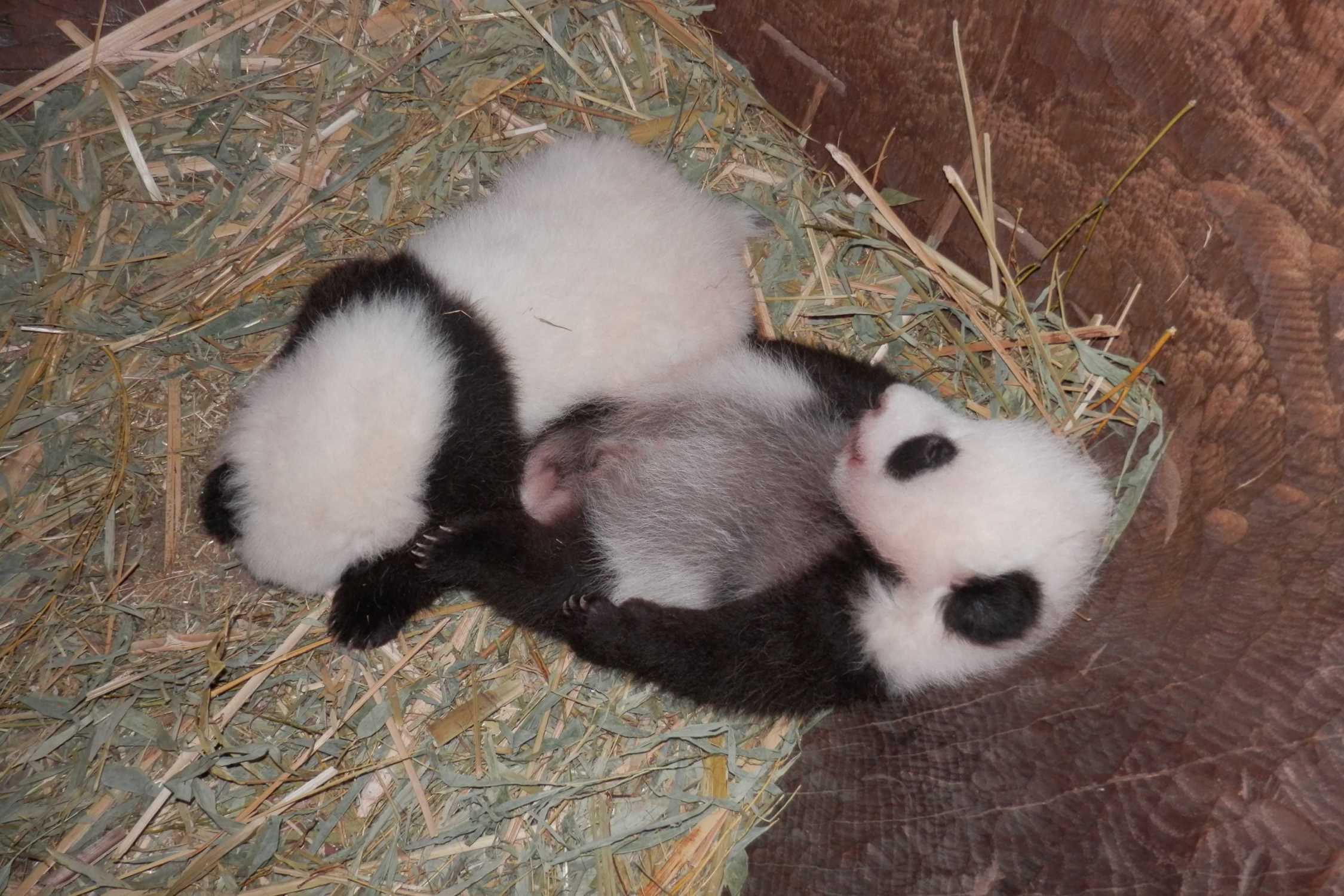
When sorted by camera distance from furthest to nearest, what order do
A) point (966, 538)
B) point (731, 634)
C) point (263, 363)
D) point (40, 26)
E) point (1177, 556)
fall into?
point (40, 26)
point (263, 363)
point (731, 634)
point (966, 538)
point (1177, 556)

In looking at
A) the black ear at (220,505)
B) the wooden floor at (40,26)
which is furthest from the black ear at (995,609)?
the wooden floor at (40,26)

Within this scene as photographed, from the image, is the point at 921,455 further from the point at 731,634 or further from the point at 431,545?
the point at 431,545

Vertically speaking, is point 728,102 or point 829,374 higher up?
point 728,102

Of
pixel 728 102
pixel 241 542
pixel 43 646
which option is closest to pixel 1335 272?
pixel 728 102

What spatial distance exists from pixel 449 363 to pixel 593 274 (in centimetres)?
57

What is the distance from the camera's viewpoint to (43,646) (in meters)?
3.40

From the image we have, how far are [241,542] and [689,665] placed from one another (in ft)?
5.00

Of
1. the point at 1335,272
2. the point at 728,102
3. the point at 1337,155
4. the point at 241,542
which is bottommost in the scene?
the point at 241,542

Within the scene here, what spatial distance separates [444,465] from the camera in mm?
3182

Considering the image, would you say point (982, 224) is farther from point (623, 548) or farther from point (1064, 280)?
point (623, 548)

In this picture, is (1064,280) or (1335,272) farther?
(1064,280)

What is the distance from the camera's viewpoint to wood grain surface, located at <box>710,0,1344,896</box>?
210 cm

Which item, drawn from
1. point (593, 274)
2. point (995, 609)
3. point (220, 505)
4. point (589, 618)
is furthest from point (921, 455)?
point (220, 505)

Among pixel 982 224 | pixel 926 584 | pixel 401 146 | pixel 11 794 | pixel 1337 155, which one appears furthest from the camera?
pixel 401 146
